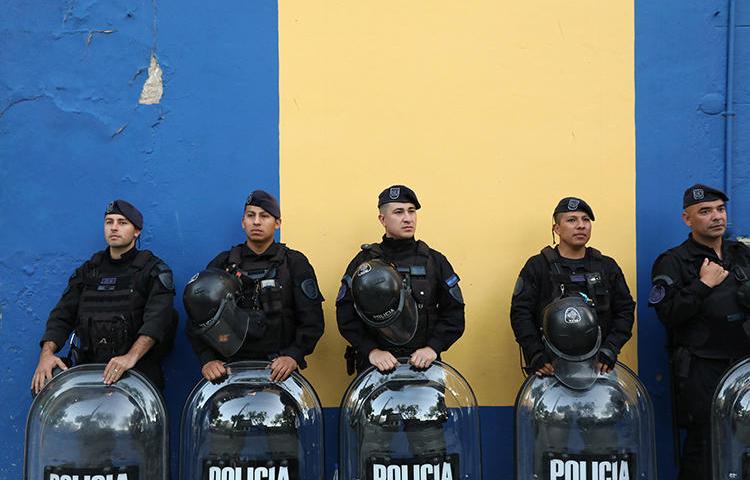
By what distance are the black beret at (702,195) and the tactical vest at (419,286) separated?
153 centimetres

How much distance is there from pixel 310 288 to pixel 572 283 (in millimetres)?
1455

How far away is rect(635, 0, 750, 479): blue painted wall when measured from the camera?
16.8 feet

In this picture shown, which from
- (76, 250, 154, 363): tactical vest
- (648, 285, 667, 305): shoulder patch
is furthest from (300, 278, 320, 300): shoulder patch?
(648, 285, 667, 305): shoulder patch

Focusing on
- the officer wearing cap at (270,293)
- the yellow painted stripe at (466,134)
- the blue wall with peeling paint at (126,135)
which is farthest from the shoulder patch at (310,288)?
the blue wall with peeling paint at (126,135)

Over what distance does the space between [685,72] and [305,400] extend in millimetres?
3110

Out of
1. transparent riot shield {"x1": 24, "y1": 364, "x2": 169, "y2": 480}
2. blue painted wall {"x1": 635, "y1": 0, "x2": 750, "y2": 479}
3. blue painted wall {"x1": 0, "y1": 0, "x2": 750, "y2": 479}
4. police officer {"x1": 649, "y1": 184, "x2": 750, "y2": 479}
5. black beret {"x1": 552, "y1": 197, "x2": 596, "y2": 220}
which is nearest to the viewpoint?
transparent riot shield {"x1": 24, "y1": 364, "x2": 169, "y2": 480}

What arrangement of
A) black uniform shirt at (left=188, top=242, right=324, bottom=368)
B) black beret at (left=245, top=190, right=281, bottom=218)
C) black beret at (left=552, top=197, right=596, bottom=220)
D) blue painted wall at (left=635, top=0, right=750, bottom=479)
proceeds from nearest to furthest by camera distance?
1. black uniform shirt at (left=188, top=242, right=324, bottom=368)
2. black beret at (left=245, top=190, right=281, bottom=218)
3. black beret at (left=552, top=197, right=596, bottom=220)
4. blue painted wall at (left=635, top=0, right=750, bottom=479)

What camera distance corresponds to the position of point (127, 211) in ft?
15.3

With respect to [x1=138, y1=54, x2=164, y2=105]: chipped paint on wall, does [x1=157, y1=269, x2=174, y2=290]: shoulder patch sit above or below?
below

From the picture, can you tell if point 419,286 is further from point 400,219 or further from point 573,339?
point 573,339

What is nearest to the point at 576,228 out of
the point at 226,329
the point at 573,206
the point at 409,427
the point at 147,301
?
the point at 573,206

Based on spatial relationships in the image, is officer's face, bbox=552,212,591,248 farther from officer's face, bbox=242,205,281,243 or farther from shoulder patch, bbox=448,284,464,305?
officer's face, bbox=242,205,281,243

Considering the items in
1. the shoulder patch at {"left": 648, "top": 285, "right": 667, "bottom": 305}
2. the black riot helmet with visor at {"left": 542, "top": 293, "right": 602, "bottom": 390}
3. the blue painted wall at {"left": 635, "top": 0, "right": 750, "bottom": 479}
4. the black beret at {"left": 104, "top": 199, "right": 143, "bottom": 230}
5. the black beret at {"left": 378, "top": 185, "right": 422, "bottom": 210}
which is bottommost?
the black riot helmet with visor at {"left": 542, "top": 293, "right": 602, "bottom": 390}

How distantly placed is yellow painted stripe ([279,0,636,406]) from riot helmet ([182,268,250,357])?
925 millimetres
